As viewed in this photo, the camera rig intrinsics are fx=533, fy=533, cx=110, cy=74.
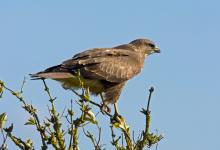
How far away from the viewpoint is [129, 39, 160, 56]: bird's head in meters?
12.2

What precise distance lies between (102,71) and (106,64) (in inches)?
10.7

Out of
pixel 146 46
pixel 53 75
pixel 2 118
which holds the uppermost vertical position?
pixel 146 46

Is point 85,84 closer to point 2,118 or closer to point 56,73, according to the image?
point 56,73

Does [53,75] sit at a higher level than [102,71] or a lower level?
lower

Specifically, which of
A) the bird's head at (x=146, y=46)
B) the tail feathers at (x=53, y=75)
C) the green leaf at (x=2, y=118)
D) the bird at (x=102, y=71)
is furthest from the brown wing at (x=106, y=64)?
the green leaf at (x=2, y=118)

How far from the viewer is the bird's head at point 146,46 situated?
40.0 ft

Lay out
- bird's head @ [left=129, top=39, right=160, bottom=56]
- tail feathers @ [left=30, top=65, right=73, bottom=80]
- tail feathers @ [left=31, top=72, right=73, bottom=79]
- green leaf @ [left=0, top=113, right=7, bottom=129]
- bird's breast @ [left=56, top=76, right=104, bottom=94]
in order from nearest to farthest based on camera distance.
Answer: green leaf @ [left=0, top=113, right=7, bottom=129] → tail feathers @ [left=31, top=72, right=73, bottom=79] → tail feathers @ [left=30, top=65, right=73, bottom=80] → bird's breast @ [left=56, top=76, right=104, bottom=94] → bird's head @ [left=129, top=39, right=160, bottom=56]

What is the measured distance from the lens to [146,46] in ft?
40.5

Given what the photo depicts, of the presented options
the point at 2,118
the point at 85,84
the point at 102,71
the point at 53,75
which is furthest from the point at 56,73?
the point at 2,118

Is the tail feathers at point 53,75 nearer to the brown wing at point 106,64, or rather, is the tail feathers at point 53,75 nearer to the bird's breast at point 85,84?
the bird's breast at point 85,84

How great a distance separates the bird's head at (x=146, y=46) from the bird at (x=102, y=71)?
3.18ft

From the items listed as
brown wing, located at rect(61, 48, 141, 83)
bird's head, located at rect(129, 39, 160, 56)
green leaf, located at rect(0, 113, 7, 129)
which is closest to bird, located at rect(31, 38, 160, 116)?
brown wing, located at rect(61, 48, 141, 83)

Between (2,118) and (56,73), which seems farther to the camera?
(56,73)

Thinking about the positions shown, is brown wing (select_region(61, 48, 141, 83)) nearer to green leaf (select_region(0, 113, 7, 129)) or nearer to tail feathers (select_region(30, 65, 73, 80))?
tail feathers (select_region(30, 65, 73, 80))
